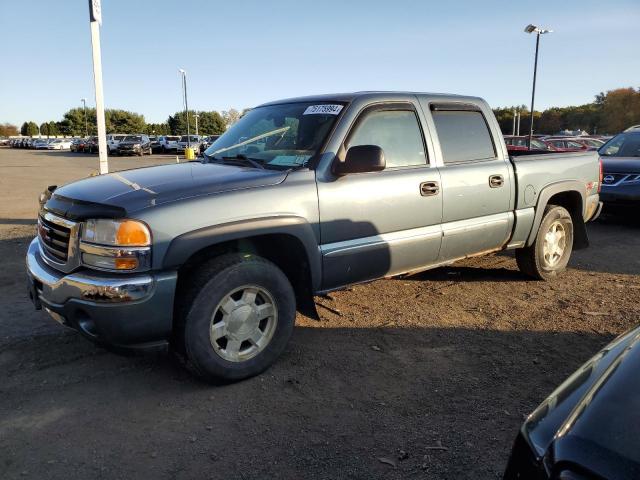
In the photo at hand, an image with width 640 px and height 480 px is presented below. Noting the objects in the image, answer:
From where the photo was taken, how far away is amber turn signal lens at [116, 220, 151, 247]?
293 centimetres

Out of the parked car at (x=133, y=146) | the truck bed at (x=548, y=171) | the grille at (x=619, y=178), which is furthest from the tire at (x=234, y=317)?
the parked car at (x=133, y=146)

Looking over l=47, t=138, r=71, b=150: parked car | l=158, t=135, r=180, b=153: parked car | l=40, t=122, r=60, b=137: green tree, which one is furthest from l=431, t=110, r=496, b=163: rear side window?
l=40, t=122, r=60, b=137: green tree

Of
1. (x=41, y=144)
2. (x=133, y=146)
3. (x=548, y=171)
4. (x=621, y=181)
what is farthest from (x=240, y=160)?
(x=41, y=144)

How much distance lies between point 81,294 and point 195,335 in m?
0.68

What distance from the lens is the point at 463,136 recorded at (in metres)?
4.77

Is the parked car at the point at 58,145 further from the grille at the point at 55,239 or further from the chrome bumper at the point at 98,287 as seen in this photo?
the chrome bumper at the point at 98,287

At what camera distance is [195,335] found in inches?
123

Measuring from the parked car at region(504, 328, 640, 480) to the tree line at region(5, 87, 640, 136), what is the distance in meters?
46.3

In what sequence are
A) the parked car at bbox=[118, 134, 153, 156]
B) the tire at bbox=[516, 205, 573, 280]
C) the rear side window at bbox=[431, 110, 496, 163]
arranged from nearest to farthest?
the rear side window at bbox=[431, 110, 496, 163], the tire at bbox=[516, 205, 573, 280], the parked car at bbox=[118, 134, 153, 156]

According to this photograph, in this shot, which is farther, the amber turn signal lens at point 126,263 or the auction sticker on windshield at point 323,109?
the auction sticker on windshield at point 323,109

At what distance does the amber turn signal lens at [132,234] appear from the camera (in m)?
2.93

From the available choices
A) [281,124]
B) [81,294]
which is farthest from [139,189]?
[281,124]

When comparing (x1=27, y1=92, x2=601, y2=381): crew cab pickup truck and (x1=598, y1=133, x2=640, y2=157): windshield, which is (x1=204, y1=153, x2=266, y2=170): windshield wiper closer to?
(x1=27, y1=92, x2=601, y2=381): crew cab pickup truck

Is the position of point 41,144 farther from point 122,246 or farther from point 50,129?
point 122,246
